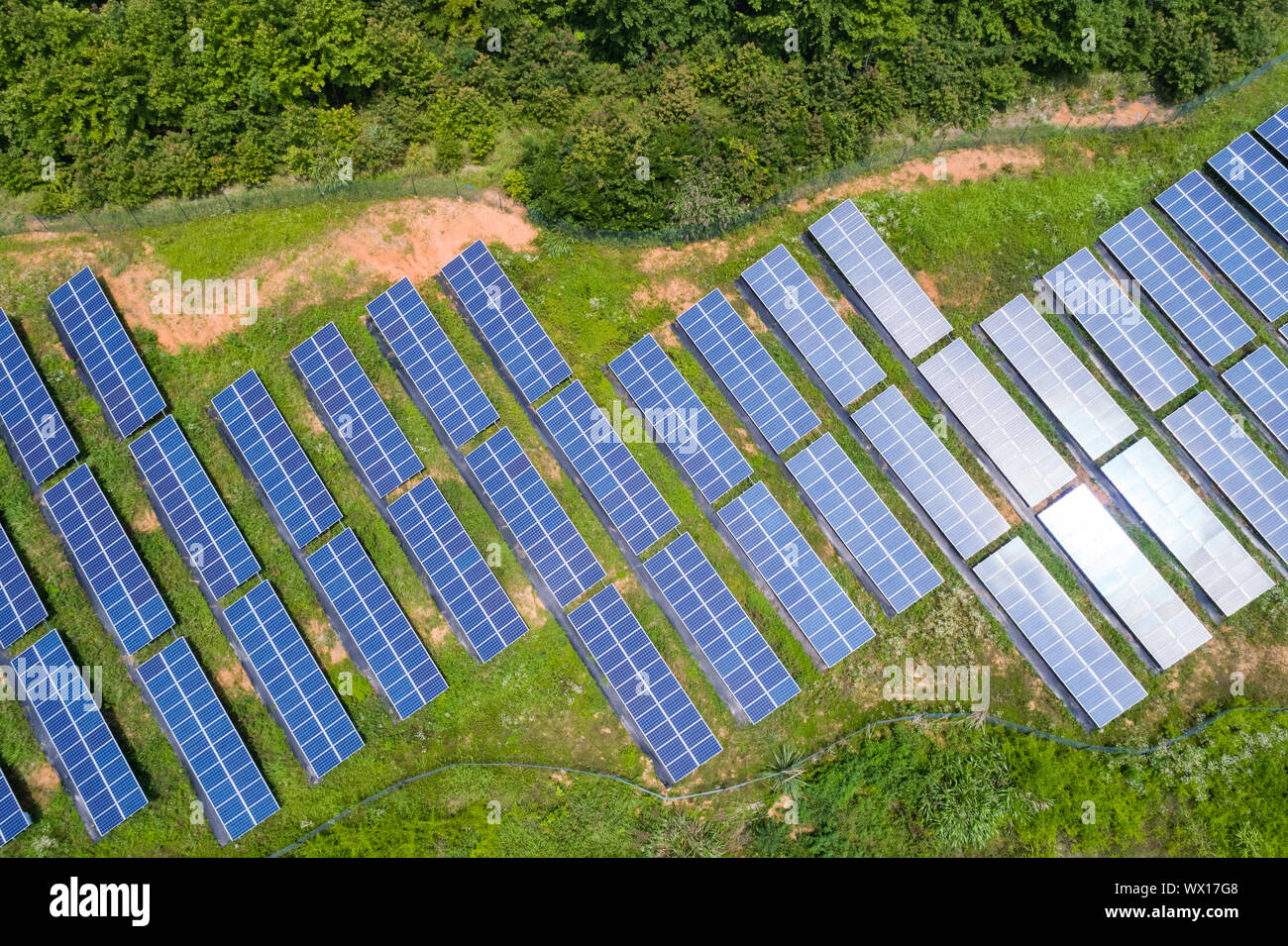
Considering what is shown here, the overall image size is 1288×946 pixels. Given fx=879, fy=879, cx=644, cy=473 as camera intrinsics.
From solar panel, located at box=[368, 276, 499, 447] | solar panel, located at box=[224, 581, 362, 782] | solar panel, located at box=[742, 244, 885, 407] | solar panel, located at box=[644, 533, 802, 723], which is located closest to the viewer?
solar panel, located at box=[224, 581, 362, 782]

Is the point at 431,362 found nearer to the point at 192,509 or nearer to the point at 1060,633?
the point at 192,509

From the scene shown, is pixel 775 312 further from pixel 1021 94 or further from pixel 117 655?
pixel 117 655

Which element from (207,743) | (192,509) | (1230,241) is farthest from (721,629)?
(1230,241)

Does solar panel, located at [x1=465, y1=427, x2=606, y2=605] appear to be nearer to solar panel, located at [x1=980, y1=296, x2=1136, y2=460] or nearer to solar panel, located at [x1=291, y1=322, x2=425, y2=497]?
solar panel, located at [x1=291, y1=322, x2=425, y2=497]

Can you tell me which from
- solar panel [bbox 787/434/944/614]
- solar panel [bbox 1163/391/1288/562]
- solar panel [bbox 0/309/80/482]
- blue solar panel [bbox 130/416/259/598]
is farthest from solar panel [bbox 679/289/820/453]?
solar panel [bbox 0/309/80/482]

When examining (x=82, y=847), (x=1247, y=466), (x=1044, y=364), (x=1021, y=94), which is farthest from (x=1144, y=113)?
(x=82, y=847)

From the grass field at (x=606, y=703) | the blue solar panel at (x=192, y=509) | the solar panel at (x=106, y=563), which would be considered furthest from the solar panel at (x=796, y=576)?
the solar panel at (x=106, y=563)
